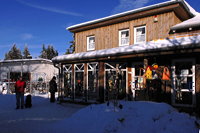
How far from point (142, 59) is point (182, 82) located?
2098mm

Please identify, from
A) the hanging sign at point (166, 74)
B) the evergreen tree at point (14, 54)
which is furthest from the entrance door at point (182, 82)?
the evergreen tree at point (14, 54)

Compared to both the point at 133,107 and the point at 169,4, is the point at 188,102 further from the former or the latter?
the point at 169,4

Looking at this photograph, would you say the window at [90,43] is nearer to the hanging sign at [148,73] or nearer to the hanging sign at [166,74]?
the hanging sign at [148,73]

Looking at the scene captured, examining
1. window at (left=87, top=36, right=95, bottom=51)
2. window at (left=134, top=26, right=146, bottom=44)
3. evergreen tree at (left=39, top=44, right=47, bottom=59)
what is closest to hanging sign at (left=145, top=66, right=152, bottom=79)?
window at (left=134, top=26, right=146, bottom=44)

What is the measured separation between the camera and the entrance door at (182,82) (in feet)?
25.1

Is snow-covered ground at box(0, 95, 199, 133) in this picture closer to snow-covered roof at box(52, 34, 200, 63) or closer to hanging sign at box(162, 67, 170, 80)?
hanging sign at box(162, 67, 170, 80)

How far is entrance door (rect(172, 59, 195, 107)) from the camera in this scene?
25.1 feet

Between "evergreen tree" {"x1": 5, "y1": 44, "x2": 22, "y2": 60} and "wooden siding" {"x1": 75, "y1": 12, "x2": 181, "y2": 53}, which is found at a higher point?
"evergreen tree" {"x1": 5, "y1": 44, "x2": 22, "y2": 60}

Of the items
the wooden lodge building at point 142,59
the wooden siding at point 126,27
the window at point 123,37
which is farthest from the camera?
the window at point 123,37

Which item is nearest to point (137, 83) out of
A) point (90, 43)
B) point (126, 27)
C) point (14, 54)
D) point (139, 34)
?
point (139, 34)

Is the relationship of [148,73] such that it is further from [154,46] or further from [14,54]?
[14,54]

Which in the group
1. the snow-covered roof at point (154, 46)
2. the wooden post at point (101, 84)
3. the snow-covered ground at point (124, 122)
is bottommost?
the snow-covered ground at point (124, 122)

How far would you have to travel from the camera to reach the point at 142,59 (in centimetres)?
895

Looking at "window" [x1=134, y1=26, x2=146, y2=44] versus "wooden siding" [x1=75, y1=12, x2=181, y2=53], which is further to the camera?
"window" [x1=134, y1=26, x2=146, y2=44]
